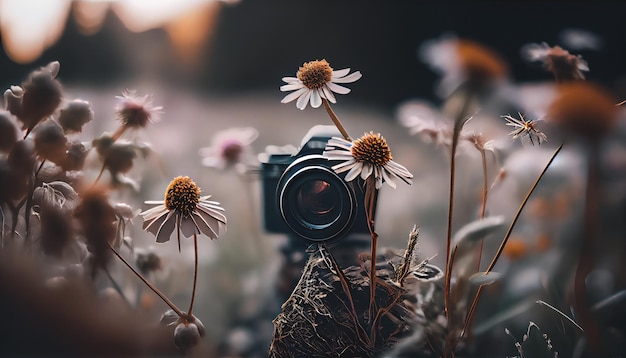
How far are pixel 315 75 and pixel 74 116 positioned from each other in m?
0.20

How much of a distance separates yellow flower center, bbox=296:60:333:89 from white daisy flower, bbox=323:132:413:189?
0.20 feet

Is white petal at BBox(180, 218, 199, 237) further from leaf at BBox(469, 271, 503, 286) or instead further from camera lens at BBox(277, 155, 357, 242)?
leaf at BBox(469, 271, 503, 286)

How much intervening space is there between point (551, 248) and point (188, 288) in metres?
0.37

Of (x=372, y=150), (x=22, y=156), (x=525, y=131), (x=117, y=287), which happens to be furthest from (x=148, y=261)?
(x=525, y=131)

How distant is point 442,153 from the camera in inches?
19.0

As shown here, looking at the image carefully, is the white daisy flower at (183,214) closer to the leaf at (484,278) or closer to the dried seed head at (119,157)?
the dried seed head at (119,157)

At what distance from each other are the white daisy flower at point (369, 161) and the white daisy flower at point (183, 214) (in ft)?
0.35

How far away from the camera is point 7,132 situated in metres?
0.40

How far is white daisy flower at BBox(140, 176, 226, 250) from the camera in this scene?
1.30ft

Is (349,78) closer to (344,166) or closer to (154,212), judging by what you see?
(344,166)

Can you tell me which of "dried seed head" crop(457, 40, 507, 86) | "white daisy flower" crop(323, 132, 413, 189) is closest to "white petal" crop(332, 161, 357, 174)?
"white daisy flower" crop(323, 132, 413, 189)

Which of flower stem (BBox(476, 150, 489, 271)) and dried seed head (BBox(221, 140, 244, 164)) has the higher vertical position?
dried seed head (BBox(221, 140, 244, 164))

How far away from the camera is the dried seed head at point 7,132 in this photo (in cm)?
40

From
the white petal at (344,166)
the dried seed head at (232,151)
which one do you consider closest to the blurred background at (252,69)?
the dried seed head at (232,151)
